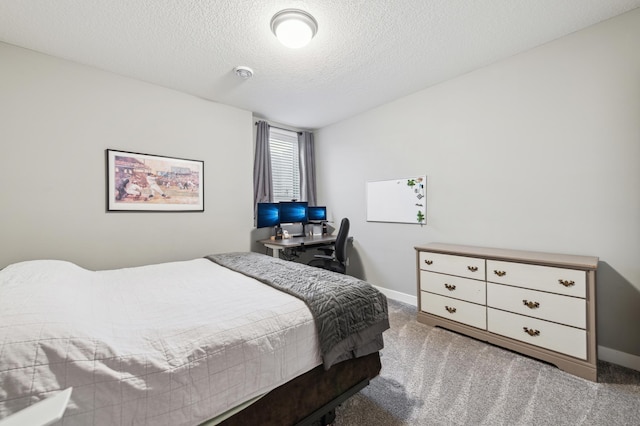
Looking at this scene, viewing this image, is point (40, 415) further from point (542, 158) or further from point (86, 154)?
point (542, 158)

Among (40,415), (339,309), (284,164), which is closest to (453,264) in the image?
(339,309)

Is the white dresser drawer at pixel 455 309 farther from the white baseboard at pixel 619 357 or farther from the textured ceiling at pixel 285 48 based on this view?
the textured ceiling at pixel 285 48

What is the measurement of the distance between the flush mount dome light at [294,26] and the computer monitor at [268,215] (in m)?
2.11

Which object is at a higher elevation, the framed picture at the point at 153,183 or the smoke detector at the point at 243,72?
the smoke detector at the point at 243,72

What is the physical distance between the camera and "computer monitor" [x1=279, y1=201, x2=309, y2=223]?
12.5ft

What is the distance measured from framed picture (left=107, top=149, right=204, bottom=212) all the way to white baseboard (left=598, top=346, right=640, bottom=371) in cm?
405

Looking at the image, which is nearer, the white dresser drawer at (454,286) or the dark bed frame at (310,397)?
the dark bed frame at (310,397)

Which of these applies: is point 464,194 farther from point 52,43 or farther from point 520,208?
point 52,43

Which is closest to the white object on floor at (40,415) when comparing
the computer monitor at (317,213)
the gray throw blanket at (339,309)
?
the gray throw blanket at (339,309)

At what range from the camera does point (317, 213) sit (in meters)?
4.18

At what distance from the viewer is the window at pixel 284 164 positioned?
4164 mm

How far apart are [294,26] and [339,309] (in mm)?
1971

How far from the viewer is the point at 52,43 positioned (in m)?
2.14

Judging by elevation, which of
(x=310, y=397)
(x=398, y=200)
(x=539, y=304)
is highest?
(x=398, y=200)
